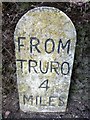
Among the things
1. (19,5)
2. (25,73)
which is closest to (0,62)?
(25,73)

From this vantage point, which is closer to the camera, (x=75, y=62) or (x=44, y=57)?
(x=44, y=57)

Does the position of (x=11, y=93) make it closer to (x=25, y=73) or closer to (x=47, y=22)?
(x=25, y=73)

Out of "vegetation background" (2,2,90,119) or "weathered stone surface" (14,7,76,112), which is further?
"vegetation background" (2,2,90,119)

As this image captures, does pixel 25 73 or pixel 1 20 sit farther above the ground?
pixel 1 20

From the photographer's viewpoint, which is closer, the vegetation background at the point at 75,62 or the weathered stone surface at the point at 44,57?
the weathered stone surface at the point at 44,57
